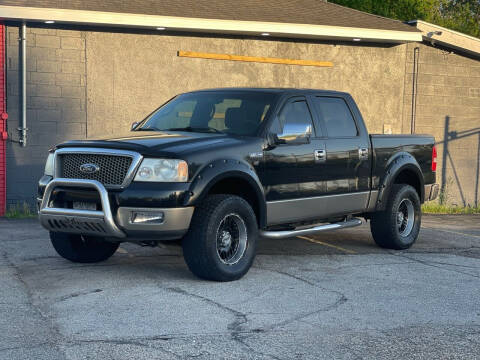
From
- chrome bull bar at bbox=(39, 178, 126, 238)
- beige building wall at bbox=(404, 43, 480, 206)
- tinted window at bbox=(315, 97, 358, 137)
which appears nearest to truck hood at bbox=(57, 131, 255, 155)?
chrome bull bar at bbox=(39, 178, 126, 238)

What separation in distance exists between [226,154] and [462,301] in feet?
8.87

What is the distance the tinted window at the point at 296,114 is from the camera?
8836 mm

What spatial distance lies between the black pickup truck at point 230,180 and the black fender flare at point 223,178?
1 centimetres

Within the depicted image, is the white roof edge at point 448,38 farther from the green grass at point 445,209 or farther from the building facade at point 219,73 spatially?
the green grass at point 445,209

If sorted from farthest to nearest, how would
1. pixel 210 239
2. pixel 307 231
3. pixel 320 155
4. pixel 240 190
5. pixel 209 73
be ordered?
1. pixel 209 73
2. pixel 320 155
3. pixel 307 231
4. pixel 240 190
5. pixel 210 239

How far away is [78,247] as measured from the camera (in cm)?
865

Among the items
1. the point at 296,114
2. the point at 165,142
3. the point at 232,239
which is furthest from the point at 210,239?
the point at 296,114

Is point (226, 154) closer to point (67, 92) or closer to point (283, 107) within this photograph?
point (283, 107)

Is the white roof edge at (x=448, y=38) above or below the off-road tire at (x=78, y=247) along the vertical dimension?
above

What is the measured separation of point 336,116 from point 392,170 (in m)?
1.19

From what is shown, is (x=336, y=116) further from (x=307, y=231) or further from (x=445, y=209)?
(x=445, y=209)

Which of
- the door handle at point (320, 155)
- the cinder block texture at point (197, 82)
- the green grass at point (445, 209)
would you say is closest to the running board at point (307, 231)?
the door handle at point (320, 155)

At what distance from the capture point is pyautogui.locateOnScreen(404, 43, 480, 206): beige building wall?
1803cm

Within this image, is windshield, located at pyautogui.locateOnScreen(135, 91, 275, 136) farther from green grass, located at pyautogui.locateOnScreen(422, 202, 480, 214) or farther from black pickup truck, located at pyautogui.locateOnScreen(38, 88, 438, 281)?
green grass, located at pyautogui.locateOnScreen(422, 202, 480, 214)
